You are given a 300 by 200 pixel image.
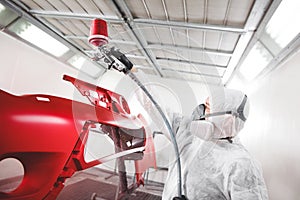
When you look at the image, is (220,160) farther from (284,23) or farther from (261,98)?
(261,98)

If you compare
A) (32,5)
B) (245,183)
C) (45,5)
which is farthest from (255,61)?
(32,5)

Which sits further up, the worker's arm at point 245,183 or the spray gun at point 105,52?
the spray gun at point 105,52

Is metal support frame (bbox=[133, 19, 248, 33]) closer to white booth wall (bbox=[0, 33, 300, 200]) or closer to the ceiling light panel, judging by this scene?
the ceiling light panel

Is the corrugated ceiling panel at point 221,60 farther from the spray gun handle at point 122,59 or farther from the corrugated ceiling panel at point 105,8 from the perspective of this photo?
the spray gun handle at point 122,59

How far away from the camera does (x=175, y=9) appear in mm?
1476

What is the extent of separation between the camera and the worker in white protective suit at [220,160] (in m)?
0.79

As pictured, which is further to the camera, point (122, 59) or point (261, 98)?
point (261, 98)

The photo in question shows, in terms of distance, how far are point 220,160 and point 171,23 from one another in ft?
3.98

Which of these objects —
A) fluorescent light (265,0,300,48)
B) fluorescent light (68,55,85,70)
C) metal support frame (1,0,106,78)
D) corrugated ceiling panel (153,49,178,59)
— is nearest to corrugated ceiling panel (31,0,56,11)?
metal support frame (1,0,106,78)

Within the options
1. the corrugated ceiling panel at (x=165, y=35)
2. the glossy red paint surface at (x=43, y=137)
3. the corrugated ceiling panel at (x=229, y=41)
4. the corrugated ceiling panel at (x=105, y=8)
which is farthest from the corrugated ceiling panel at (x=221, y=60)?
the glossy red paint surface at (x=43, y=137)

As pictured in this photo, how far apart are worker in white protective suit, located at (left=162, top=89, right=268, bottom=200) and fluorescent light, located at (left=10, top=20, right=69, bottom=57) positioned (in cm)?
209

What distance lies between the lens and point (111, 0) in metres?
1.43

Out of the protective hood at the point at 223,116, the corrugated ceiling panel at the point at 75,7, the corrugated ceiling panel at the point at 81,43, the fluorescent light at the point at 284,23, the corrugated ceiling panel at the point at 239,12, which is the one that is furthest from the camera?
the corrugated ceiling panel at the point at 81,43

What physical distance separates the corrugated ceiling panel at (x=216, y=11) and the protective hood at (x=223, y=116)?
0.74m
